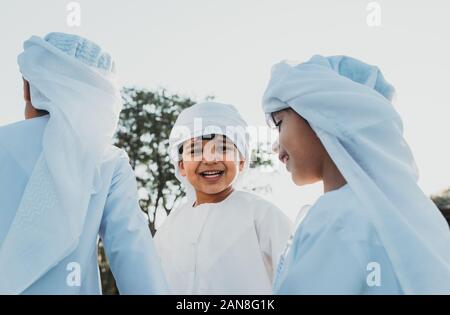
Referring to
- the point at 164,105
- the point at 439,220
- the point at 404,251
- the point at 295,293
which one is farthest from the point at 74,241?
the point at 164,105

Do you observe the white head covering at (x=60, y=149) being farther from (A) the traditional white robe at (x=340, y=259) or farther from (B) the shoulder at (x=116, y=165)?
(A) the traditional white robe at (x=340, y=259)

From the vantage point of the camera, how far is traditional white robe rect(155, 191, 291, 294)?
4.09 m

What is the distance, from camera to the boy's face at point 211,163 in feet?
14.8

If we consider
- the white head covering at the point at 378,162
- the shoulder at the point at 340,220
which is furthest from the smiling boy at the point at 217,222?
the shoulder at the point at 340,220

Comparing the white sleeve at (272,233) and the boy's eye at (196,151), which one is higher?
the boy's eye at (196,151)

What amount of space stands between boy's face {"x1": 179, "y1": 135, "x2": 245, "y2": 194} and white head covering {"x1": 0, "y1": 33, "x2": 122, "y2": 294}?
985 millimetres

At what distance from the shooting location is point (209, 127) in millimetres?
4598

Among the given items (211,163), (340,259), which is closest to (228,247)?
(211,163)

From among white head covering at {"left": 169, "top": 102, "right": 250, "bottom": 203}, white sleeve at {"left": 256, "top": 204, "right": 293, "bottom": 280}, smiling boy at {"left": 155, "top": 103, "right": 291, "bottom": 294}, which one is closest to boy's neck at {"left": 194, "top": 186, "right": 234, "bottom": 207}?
smiling boy at {"left": 155, "top": 103, "right": 291, "bottom": 294}

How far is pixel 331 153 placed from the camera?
2.87 m

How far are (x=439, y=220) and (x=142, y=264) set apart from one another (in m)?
1.53

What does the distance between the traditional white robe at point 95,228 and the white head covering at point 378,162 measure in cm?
106

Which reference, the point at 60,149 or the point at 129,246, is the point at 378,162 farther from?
→ the point at 60,149
